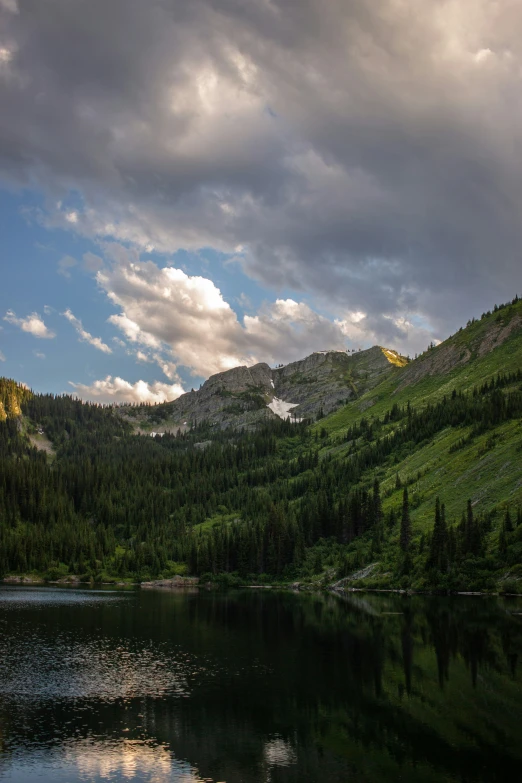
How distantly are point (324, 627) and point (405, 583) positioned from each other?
4879 centimetres

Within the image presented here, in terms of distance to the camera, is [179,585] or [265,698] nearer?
[265,698]

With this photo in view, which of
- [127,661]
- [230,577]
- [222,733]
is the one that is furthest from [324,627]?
[230,577]

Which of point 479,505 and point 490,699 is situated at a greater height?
point 479,505

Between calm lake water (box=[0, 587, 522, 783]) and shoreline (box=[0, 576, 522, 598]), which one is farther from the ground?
calm lake water (box=[0, 587, 522, 783])

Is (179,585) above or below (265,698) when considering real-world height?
below

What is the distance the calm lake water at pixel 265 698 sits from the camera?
3891 cm

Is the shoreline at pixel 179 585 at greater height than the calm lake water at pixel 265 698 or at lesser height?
lesser

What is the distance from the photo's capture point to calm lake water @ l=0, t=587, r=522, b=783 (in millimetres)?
38906

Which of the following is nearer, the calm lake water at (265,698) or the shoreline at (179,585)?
the calm lake water at (265,698)

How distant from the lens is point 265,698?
54719 millimetres

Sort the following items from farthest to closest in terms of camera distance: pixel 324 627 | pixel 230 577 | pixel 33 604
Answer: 1. pixel 230 577
2. pixel 33 604
3. pixel 324 627

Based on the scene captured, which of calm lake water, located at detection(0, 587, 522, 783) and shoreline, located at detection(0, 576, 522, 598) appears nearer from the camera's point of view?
calm lake water, located at detection(0, 587, 522, 783)

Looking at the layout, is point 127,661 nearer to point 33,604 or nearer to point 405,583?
point 33,604

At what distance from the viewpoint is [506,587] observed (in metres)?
115
